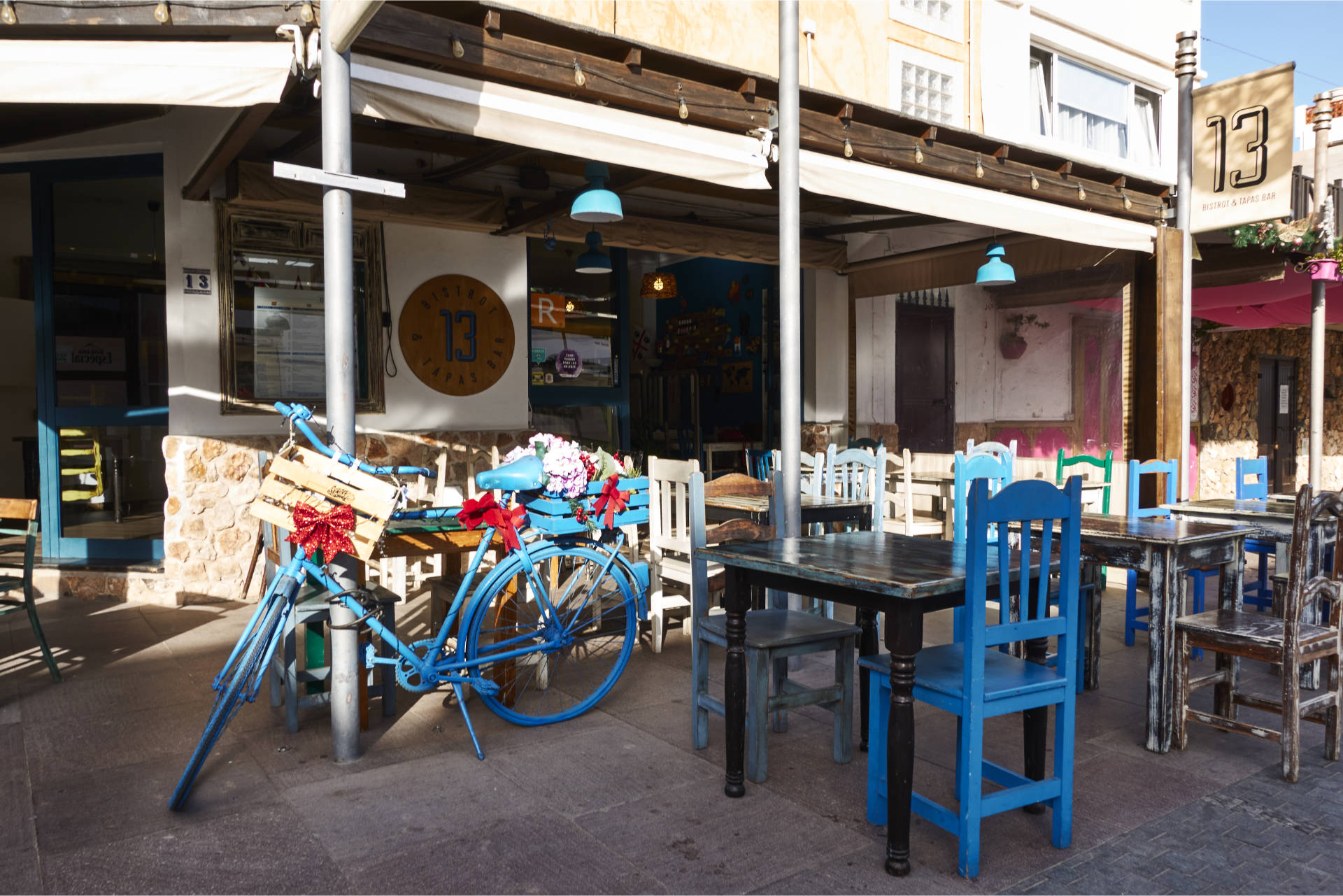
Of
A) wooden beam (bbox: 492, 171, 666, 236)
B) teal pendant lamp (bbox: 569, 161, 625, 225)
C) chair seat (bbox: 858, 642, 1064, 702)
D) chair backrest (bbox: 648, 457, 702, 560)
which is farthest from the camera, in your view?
wooden beam (bbox: 492, 171, 666, 236)

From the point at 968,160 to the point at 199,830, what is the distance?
5732 mm

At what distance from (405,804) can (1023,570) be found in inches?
81.8

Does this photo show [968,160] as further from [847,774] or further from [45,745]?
[45,745]

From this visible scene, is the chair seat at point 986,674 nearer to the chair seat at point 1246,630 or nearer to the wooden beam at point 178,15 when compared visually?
the chair seat at point 1246,630

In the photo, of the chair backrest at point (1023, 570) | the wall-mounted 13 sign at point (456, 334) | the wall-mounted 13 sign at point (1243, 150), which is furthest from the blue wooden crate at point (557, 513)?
the wall-mounted 13 sign at point (1243, 150)

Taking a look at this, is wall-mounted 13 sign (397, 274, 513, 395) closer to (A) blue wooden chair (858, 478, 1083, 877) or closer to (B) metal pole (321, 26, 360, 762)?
(B) metal pole (321, 26, 360, 762)

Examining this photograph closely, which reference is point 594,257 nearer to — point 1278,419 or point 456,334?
point 456,334

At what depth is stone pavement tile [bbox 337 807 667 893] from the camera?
2404mm

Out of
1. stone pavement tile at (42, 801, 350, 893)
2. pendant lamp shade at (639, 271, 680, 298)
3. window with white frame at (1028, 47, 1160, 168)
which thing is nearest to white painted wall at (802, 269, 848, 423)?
pendant lamp shade at (639, 271, 680, 298)

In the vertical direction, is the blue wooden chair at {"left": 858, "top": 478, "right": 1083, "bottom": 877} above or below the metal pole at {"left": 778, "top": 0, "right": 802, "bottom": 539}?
below

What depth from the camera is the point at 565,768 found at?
10.6ft

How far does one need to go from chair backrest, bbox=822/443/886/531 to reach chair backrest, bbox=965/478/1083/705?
2461 millimetres

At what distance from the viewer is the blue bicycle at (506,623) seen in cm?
312

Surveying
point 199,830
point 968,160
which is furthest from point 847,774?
point 968,160
